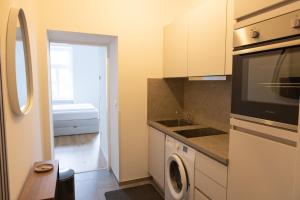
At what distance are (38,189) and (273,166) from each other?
142 cm

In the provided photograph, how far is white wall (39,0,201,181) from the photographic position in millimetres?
2453

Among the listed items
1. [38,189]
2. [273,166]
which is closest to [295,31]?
[273,166]

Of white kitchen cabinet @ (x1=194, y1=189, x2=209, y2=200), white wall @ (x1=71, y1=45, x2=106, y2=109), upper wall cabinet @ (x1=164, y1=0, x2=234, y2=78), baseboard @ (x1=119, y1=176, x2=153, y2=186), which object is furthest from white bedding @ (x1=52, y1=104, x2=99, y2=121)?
white kitchen cabinet @ (x1=194, y1=189, x2=209, y2=200)

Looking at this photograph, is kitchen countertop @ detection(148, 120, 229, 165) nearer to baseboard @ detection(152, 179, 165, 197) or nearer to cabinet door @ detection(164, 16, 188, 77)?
cabinet door @ detection(164, 16, 188, 77)

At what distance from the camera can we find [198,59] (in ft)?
6.70

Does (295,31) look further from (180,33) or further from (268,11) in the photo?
(180,33)

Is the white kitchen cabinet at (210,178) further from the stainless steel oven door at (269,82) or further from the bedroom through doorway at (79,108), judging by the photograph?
the bedroom through doorway at (79,108)

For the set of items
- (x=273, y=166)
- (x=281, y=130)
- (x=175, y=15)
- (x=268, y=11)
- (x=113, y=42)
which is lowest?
(x=273, y=166)

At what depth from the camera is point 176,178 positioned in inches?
87.0

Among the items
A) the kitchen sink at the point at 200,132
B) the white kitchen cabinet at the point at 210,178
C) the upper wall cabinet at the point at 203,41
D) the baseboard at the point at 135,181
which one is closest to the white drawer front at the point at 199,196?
the white kitchen cabinet at the point at 210,178

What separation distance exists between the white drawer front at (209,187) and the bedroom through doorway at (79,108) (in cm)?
208

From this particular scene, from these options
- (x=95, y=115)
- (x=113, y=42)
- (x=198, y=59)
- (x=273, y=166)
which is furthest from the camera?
(x=95, y=115)

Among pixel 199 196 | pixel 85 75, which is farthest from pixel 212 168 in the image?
pixel 85 75

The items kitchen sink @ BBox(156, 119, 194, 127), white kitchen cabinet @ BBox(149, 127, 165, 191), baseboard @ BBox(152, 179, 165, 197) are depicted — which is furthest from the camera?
kitchen sink @ BBox(156, 119, 194, 127)
